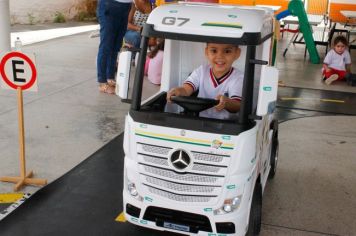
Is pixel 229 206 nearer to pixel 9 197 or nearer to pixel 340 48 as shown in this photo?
pixel 9 197

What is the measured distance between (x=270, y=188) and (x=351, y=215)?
0.82 meters

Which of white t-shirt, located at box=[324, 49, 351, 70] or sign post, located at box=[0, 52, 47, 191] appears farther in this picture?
white t-shirt, located at box=[324, 49, 351, 70]

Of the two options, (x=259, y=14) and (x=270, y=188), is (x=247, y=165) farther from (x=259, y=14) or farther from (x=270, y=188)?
(x=270, y=188)

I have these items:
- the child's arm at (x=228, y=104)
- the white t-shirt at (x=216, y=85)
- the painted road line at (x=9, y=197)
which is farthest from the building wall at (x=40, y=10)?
the child's arm at (x=228, y=104)

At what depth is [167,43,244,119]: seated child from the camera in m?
3.65

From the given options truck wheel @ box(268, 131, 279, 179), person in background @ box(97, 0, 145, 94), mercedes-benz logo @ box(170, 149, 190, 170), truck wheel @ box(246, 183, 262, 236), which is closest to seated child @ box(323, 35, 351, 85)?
person in background @ box(97, 0, 145, 94)

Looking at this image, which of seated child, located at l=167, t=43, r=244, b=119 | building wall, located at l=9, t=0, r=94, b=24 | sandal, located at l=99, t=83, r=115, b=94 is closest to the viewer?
seated child, located at l=167, t=43, r=244, b=119

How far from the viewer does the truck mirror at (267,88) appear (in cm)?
330

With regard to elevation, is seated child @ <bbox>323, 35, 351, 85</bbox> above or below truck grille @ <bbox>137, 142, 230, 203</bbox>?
below

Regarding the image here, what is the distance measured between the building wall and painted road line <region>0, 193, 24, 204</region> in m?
13.8

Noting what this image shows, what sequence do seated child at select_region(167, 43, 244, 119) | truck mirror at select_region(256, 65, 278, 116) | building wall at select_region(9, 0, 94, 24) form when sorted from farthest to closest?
1. building wall at select_region(9, 0, 94, 24)
2. seated child at select_region(167, 43, 244, 119)
3. truck mirror at select_region(256, 65, 278, 116)

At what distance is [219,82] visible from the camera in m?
3.93

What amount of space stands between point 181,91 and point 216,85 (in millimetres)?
293

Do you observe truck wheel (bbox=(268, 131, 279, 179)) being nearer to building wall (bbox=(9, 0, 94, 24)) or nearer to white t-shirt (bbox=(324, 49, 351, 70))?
white t-shirt (bbox=(324, 49, 351, 70))
